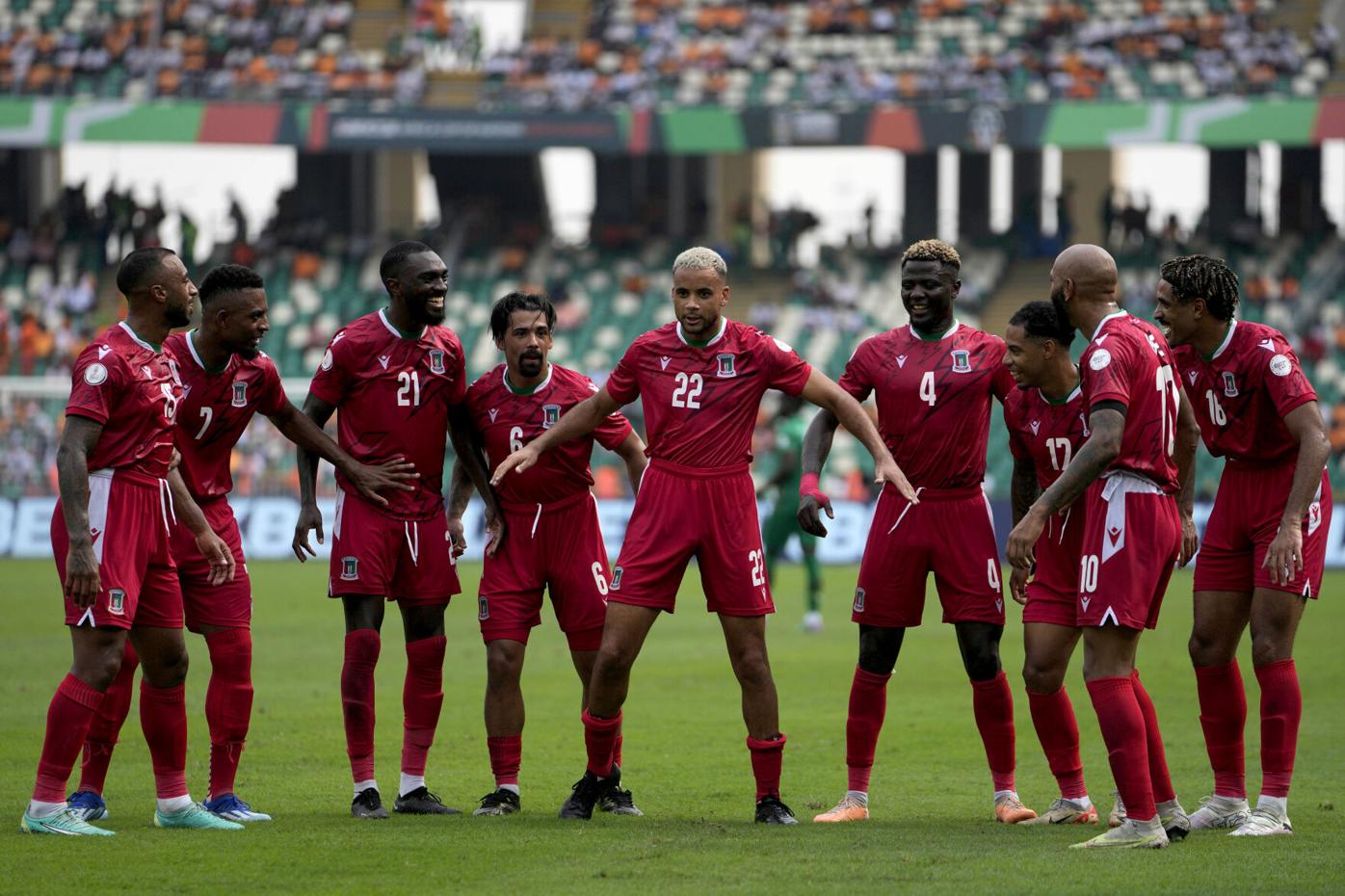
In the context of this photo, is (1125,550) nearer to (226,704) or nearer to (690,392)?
(690,392)

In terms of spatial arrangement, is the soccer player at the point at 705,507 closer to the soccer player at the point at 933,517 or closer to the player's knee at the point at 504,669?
the soccer player at the point at 933,517

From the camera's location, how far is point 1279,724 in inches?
330

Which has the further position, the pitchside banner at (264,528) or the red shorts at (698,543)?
the pitchside banner at (264,528)

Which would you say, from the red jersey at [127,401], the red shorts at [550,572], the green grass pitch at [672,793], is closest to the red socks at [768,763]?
the green grass pitch at [672,793]

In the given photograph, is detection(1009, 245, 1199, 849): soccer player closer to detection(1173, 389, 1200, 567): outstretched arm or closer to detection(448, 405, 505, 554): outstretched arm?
detection(1173, 389, 1200, 567): outstretched arm

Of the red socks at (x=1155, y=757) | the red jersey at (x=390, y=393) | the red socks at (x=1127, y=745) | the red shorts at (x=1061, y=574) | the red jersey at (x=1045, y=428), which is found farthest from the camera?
the red jersey at (x=390, y=393)

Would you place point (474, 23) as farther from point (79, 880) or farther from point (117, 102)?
point (79, 880)

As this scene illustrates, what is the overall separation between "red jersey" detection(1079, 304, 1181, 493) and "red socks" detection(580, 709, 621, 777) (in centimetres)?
262

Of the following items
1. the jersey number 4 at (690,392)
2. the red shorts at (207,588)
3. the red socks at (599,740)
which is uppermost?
the jersey number 4 at (690,392)

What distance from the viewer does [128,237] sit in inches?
1585

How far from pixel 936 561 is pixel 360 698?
2.84 metres

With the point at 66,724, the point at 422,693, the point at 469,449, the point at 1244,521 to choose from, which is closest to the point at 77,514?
the point at 66,724

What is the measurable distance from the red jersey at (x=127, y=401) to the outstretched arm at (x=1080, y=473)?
12.2ft

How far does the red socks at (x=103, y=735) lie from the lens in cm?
877
